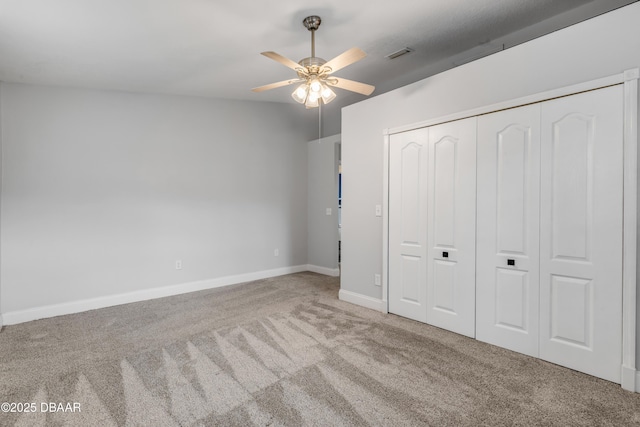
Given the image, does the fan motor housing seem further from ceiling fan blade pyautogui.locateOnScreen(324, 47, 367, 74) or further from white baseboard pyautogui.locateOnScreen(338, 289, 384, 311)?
white baseboard pyautogui.locateOnScreen(338, 289, 384, 311)

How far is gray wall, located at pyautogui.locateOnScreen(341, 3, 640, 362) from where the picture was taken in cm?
220

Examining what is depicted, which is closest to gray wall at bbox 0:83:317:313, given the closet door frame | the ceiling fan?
the ceiling fan

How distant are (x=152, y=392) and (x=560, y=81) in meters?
3.67

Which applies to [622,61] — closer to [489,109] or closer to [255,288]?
[489,109]

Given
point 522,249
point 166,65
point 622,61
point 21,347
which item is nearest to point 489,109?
point 622,61

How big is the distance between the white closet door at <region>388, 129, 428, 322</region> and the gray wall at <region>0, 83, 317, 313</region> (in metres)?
2.56

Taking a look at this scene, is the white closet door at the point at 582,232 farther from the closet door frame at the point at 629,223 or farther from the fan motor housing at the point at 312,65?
the fan motor housing at the point at 312,65

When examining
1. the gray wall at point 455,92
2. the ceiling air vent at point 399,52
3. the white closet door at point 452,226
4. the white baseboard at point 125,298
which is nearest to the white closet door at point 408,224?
the white closet door at point 452,226

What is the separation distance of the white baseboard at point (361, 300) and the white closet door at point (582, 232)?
163cm

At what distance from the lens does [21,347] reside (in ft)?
9.56

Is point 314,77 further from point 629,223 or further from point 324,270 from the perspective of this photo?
point 324,270

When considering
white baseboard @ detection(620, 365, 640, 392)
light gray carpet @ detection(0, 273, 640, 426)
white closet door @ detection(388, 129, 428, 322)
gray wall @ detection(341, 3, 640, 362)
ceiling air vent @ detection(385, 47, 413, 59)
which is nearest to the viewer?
light gray carpet @ detection(0, 273, 640, 426)

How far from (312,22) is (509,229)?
2.45m

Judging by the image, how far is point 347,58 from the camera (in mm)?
2461
